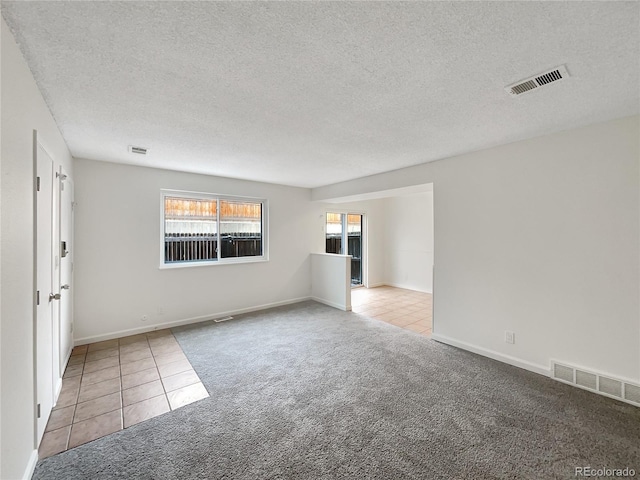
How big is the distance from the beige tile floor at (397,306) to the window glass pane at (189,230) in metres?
2.88

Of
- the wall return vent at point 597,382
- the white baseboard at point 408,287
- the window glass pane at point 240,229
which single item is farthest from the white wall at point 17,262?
the white baseboard at point 408,287

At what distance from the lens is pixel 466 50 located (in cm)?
145

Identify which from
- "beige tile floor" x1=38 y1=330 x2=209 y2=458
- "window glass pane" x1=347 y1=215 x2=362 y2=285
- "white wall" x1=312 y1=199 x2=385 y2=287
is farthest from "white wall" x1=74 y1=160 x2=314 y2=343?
"window glass pane" x1=347 y1=215 x2=362 y2=285

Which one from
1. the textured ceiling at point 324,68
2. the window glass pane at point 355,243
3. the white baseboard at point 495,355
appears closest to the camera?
the textured ceiling at point 324,68

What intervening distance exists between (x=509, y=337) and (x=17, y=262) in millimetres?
4085

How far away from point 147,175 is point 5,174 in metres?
2.92

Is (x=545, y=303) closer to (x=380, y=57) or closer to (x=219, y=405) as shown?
(x=380, y=57)

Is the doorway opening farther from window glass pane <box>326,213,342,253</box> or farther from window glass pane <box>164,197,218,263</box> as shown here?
window glass pane <box>164,197,218,263</box>

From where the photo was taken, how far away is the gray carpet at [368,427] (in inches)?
65.2

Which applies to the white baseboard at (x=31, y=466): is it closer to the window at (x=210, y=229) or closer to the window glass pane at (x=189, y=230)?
the window at (x=210, y=229)

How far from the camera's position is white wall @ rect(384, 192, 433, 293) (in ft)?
22.0

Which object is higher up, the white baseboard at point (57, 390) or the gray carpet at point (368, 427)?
the white baseboard at point (57, 390)

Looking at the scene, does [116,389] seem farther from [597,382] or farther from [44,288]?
[597,382]

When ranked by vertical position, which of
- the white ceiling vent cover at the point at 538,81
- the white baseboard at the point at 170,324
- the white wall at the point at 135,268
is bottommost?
the white baseboard at the point at 170,324
